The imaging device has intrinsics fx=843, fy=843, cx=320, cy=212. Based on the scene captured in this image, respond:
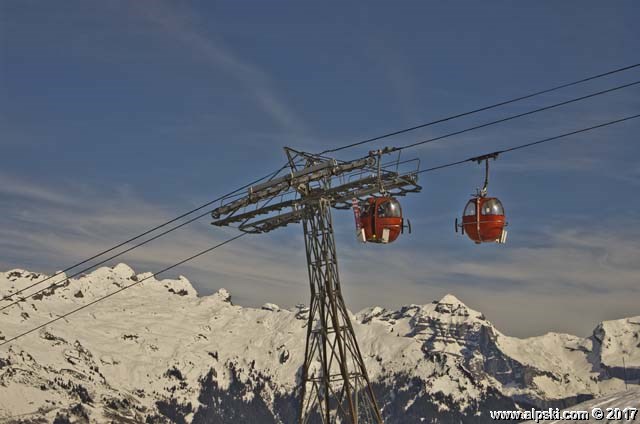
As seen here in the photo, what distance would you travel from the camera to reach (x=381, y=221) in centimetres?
4203

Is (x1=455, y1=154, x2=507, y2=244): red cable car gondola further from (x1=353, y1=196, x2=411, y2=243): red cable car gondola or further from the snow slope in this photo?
the snow slope

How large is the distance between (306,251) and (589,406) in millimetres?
29290

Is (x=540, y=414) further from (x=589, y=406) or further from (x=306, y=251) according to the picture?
(x=306, y=251)

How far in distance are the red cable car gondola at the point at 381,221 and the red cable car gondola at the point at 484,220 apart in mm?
5631

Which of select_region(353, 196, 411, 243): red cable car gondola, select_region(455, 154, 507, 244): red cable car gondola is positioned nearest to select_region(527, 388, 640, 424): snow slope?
select_region(455, 154, 507, 244): red cable car gondola

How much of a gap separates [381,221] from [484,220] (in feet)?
22.4

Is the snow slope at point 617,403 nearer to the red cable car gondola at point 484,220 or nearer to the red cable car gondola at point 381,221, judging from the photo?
the red cable car gondola at point 484,220

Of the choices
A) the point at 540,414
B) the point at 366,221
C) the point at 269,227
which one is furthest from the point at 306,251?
the point at 540,414

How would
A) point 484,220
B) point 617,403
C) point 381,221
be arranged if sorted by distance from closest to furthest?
point 617,403 → point 484,220 → point 381,221

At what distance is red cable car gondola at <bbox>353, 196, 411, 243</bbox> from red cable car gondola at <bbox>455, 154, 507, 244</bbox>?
18.5 feet

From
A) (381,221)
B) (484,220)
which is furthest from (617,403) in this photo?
(381,221)

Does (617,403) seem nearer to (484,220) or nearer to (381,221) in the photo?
(484,220)

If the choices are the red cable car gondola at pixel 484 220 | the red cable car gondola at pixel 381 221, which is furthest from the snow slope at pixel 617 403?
the red cable car gondola at pixel 381 221

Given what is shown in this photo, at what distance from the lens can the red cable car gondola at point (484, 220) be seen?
36.6 m
